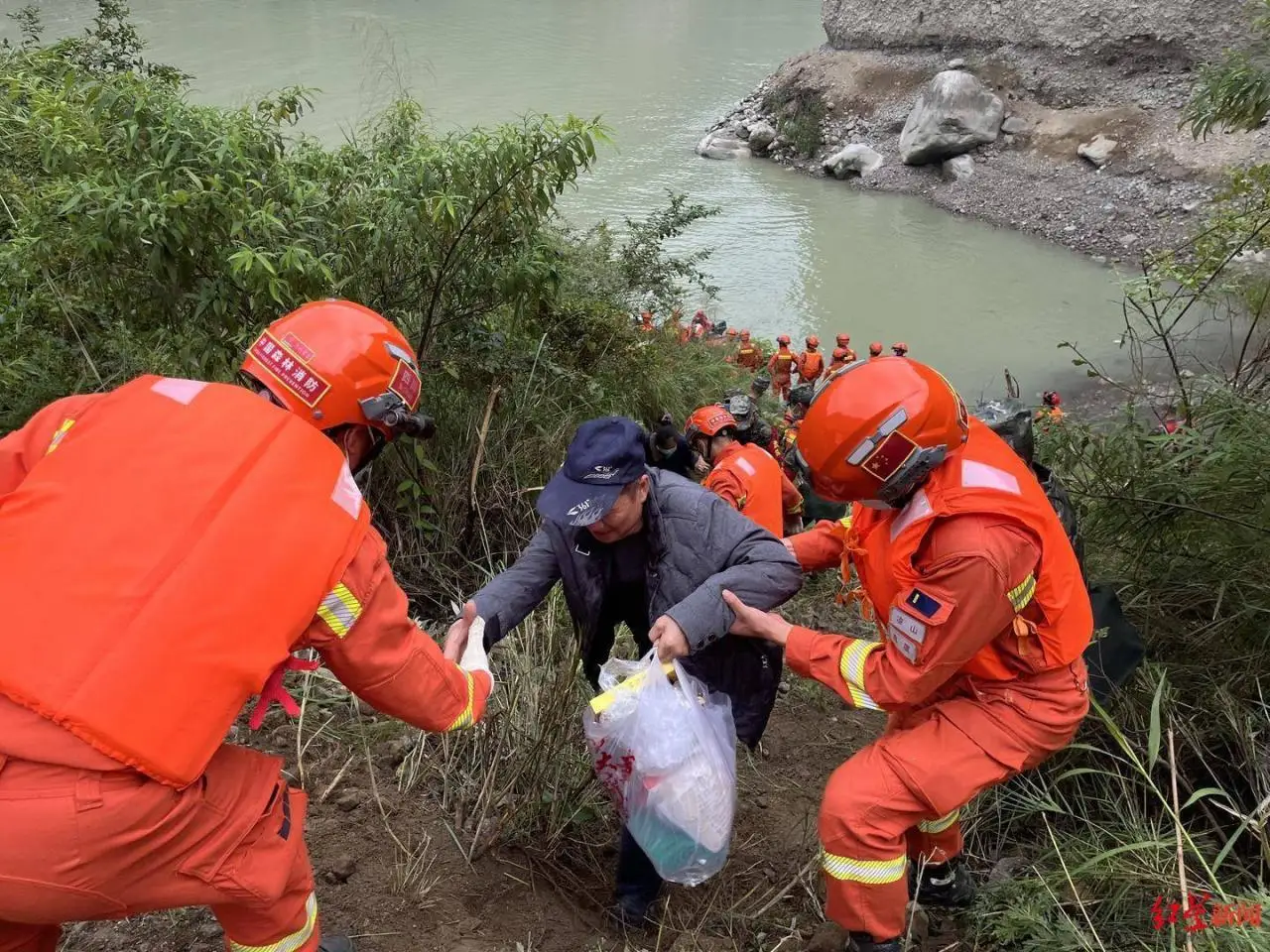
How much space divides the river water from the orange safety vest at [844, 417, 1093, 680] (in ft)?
15.7

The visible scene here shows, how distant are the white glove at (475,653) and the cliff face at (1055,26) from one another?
2223cm

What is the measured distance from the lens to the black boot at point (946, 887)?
8.29ft

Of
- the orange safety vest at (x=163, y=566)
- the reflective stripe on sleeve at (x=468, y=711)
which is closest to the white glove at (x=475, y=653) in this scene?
the reflective stripe on sleeve at (x=468, y=711)

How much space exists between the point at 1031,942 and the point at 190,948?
7.24 feet

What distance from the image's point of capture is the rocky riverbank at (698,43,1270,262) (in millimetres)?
17047

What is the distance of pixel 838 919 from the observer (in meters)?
2.14

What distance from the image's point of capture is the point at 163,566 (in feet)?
4.64

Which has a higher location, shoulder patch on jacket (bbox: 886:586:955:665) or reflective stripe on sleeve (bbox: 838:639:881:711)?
shoulder patch on jacket (bbox: 886:586:955:665)

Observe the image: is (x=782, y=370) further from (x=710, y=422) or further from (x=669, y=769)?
(x=669, y=769)

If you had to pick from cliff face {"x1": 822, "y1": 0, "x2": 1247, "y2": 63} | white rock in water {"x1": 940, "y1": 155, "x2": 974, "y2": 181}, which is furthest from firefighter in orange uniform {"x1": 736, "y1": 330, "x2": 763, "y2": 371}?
cliff face {"x1": 822, "y1": 0, "x2": 1247, "y2": 63}

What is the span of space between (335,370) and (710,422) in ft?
10.0

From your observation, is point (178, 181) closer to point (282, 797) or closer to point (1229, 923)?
point (282, 797)

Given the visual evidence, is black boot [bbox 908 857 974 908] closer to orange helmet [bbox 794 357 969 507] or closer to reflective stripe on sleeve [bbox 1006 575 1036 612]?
reflective stripe on sleeve [bbox 1006 575 1036 612]

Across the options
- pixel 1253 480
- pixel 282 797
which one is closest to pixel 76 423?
pixel 282 797
